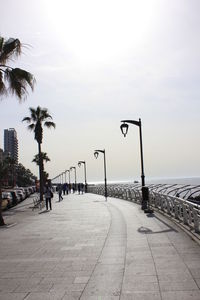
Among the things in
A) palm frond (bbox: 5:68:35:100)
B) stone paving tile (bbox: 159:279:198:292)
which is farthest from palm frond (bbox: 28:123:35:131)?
stone paving tile (bbox: 159:279:198:292)

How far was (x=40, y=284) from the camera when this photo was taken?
6.83 meters

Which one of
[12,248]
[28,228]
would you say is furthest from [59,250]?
[28,228]

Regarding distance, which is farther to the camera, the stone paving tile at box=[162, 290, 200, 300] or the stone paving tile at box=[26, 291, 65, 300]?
the stone paving tile at box=[26, 291, 65, 300]

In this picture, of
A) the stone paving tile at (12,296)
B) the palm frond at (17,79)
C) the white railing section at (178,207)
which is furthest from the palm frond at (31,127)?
the stone paving tile at (12,296)

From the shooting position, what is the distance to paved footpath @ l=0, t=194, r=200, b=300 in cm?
618

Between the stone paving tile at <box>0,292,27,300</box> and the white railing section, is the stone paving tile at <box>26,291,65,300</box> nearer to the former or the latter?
the stone paving tile at <box>0,292,27,300</box>

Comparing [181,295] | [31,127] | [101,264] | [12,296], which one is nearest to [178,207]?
[101,264]

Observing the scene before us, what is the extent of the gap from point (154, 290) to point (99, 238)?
5.56m

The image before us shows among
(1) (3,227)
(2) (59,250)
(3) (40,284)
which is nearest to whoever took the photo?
(3) (40,284)

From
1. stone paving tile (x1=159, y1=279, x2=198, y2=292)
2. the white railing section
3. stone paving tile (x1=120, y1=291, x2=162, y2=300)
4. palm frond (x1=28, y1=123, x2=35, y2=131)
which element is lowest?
stone paving tile (x1=120, y1=291, x2=162, y2=300)

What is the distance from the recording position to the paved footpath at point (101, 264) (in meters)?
6.18

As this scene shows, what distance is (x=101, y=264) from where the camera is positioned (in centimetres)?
813

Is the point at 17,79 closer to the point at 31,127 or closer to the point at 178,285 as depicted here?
the point at 178,285

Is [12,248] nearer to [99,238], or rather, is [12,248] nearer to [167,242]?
[99,238]
